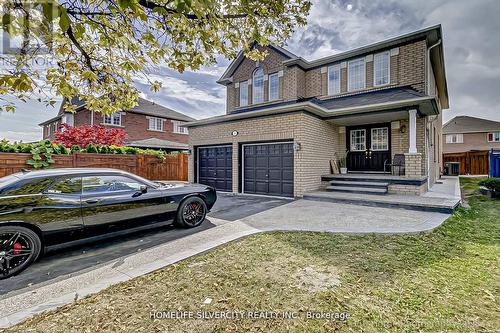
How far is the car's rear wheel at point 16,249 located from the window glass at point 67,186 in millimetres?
692

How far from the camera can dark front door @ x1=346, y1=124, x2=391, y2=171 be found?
414 inches

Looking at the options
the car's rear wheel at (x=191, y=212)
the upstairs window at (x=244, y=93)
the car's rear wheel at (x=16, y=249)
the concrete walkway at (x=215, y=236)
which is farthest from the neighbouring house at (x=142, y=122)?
the car's rear wheel at (x=16, y=249)

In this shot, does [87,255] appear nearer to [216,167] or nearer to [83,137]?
[216,167]

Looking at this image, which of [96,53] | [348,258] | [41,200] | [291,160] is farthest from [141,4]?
[291,160]

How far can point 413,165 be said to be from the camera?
8.44 metres

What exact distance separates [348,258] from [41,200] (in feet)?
15.6

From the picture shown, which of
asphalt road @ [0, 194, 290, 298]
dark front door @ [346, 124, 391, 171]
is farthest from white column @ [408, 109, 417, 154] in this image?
asphalt road @ [0, 194, 290, 298]

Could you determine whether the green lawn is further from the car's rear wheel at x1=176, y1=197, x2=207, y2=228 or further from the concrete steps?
the concrete steps

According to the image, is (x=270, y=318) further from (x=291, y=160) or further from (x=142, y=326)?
(x=291, y=160)

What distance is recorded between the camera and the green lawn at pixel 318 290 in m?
2.21

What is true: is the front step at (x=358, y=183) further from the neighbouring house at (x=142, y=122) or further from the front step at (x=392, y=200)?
the neighbouring house at (x=142, y=122)

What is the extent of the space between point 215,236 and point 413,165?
7.54 metres

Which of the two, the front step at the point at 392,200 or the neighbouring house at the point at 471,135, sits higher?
the neighbouring house at the point at 471,135

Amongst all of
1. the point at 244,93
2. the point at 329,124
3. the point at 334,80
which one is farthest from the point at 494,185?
the point at 244,93
